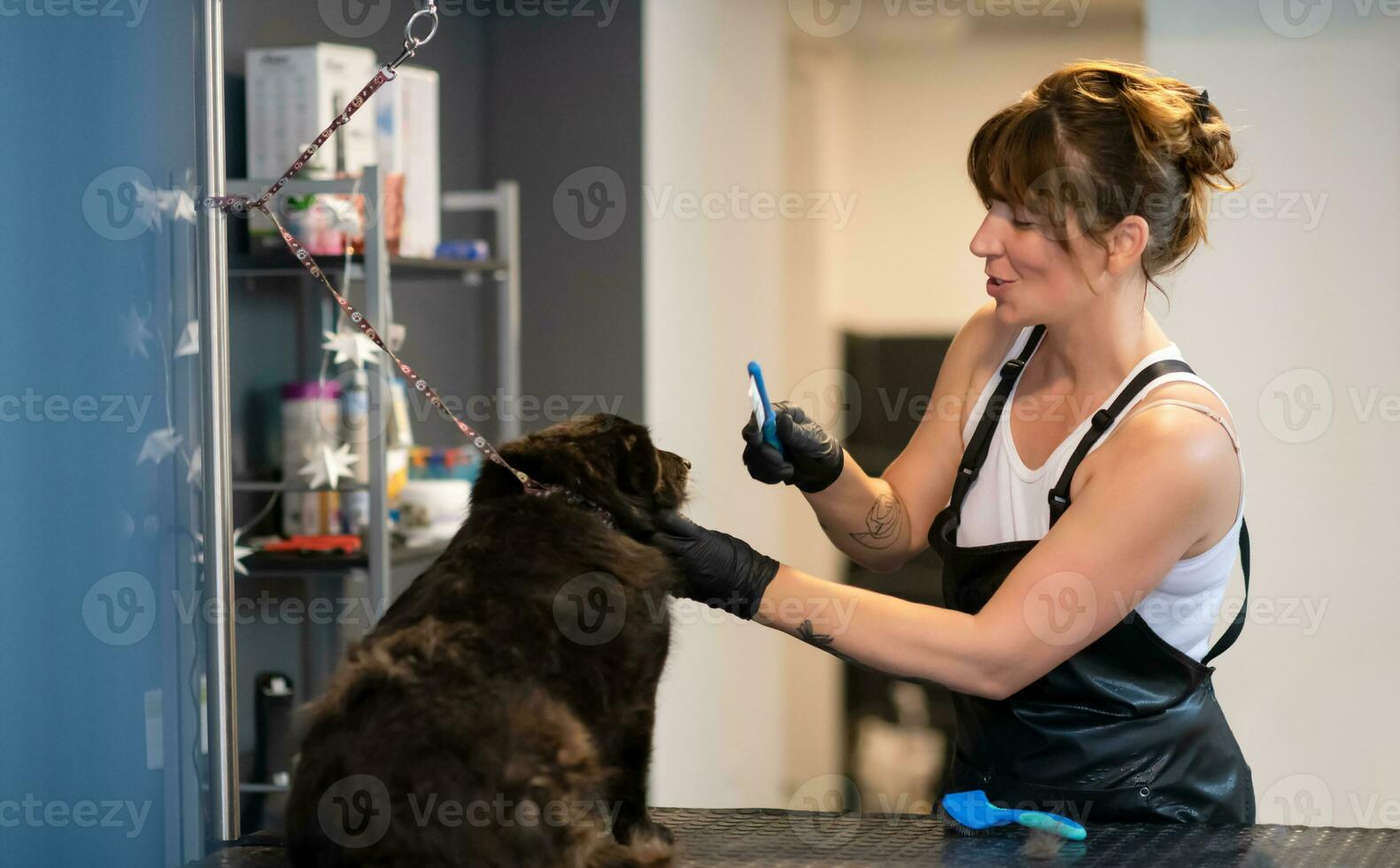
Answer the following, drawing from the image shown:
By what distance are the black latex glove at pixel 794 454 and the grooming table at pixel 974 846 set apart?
41 centimetres

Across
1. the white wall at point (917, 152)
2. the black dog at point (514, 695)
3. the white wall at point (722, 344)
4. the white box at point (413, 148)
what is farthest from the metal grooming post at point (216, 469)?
the white wall at point (917, 152)

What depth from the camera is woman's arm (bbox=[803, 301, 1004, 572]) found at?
172cm

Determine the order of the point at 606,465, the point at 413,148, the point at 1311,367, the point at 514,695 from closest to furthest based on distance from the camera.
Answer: the point at 514,695 → the point at 606,465 → the point at 413,148 → the point at 1311,367

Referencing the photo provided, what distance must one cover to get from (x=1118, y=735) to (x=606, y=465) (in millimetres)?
696

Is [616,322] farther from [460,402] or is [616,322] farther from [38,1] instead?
[38,1]

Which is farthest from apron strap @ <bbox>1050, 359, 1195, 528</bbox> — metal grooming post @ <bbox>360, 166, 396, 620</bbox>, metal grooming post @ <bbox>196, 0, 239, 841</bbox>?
metal grooming post @ <bbox>360, 166, 396, 620</bbox>

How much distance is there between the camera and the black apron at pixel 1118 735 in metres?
1.44

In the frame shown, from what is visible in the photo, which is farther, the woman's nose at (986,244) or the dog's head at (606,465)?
the woman's nose at (986,244)

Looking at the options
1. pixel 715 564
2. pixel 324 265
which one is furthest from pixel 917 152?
pixel 715 564

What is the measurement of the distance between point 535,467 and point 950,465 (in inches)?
28.9

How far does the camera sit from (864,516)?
1708 millimetres

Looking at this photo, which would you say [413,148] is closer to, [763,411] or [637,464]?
[763,411]

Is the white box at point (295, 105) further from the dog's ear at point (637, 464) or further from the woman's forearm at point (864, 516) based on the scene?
the dog's ear at point (637, 464)

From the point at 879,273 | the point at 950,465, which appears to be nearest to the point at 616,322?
the point at 879,273
